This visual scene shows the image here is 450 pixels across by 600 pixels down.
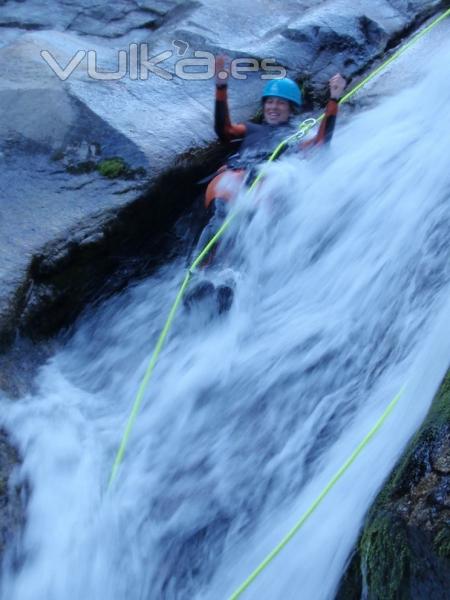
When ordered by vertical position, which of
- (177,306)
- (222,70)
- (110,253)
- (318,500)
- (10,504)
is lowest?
(318,500)

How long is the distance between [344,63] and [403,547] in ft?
16.5

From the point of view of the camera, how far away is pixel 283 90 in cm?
570

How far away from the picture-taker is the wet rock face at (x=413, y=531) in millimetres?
2389

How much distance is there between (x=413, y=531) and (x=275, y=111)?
397 centimetres

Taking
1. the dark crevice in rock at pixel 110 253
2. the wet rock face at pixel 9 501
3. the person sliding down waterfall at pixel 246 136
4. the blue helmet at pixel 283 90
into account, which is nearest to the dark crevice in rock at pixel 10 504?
the wet rock face at pixel 9 501

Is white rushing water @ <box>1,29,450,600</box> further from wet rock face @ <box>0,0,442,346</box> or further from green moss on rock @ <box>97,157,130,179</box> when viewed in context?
green moss on rock @ <box>97,157,130,179</box>

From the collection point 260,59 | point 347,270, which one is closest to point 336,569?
point 347,270

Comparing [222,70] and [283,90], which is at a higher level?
[222,70]

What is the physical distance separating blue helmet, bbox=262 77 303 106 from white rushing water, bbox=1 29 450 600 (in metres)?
0.74

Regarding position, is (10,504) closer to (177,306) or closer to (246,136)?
(177,306)

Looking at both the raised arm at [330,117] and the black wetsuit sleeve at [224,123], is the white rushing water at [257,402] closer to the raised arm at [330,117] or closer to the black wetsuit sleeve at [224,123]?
the raised arm at [330,117]

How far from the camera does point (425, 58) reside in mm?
6406

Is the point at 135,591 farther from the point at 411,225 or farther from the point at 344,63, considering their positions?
the point at 344,63

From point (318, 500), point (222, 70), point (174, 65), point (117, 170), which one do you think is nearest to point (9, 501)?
point (318, 500)
